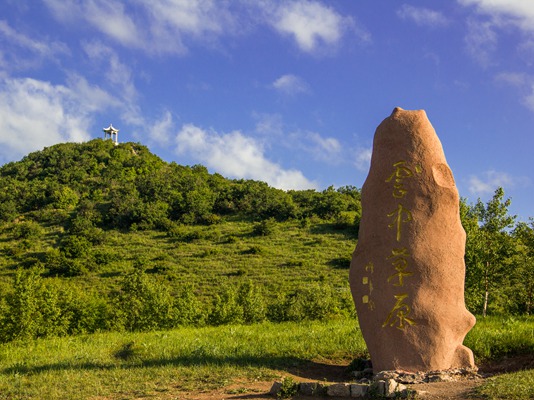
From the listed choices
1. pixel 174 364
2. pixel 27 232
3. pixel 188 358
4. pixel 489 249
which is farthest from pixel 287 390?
pixel 27 232

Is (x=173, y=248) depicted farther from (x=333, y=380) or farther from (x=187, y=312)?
(x=333, y=380)

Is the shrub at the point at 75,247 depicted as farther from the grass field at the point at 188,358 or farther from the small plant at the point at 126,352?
the small plant at the point at 126,352

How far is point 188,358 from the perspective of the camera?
10.9m

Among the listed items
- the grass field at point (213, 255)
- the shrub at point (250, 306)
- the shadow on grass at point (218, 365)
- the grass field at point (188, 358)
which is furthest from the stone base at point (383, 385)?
the grass field at point (213, 255)

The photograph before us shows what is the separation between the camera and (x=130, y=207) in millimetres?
55438

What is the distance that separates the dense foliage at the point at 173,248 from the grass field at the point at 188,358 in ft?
23.4

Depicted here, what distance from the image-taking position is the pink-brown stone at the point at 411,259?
346 inches

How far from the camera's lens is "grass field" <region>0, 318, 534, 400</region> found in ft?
28.0

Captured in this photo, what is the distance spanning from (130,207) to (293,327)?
4325cm

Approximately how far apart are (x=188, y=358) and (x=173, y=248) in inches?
1483

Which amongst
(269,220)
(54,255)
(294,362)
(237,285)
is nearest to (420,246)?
(294,362)

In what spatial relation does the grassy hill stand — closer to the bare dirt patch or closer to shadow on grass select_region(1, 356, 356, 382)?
shadow on grass select_region(1, 356, 356, 382)

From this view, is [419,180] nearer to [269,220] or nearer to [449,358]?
[449,358]

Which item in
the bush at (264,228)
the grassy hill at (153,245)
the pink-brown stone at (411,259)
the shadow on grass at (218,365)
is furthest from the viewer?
the bush at (264,228)
